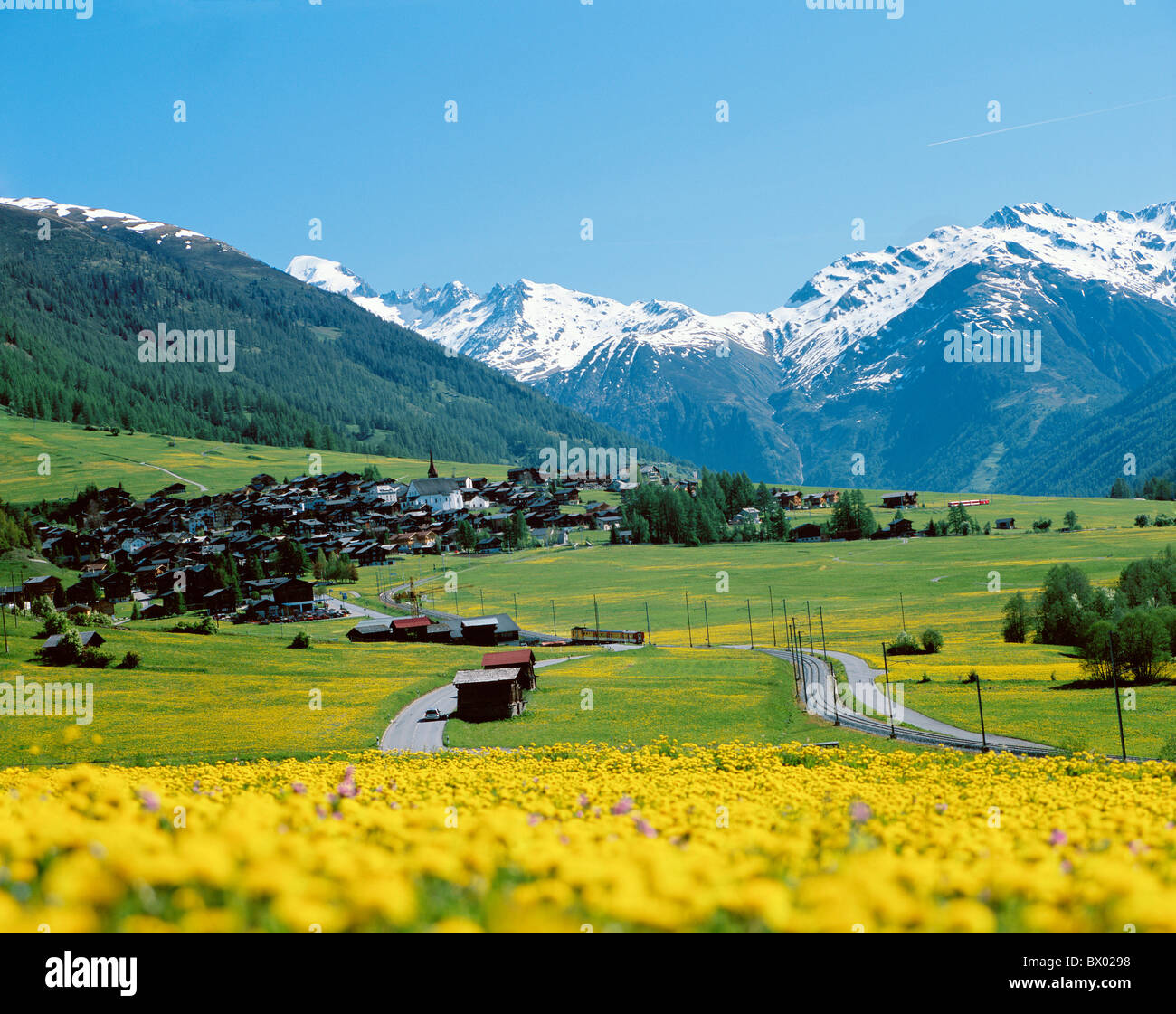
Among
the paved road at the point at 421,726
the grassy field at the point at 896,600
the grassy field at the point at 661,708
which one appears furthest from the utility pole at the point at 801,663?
the paved road at the point at 421,726

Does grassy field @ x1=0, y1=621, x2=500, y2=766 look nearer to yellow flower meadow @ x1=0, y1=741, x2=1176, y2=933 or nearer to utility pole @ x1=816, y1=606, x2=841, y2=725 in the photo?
utility pole @ x1=816, y1=606, x2=841, y2=725

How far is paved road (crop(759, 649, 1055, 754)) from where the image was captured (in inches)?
1885

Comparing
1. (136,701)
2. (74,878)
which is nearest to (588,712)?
(136,701)

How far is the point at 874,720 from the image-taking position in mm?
57000

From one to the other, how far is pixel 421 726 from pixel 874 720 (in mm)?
33086

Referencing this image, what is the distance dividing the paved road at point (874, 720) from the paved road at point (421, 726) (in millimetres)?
28444

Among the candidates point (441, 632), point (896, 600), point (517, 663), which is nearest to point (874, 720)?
point (517, 663)

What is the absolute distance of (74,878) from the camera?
5.08 meters

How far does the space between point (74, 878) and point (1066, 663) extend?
9444 cm

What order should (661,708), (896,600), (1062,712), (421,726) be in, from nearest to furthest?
(1062,712)
(421,726)
(661,708)
(896,600)

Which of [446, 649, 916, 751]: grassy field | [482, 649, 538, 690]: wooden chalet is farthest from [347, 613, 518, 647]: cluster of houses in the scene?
[482, 649, 538, 690]: wooden chalet

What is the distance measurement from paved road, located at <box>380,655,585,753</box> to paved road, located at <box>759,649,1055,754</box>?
28444 mm

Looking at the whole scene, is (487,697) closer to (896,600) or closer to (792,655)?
(792,655)
